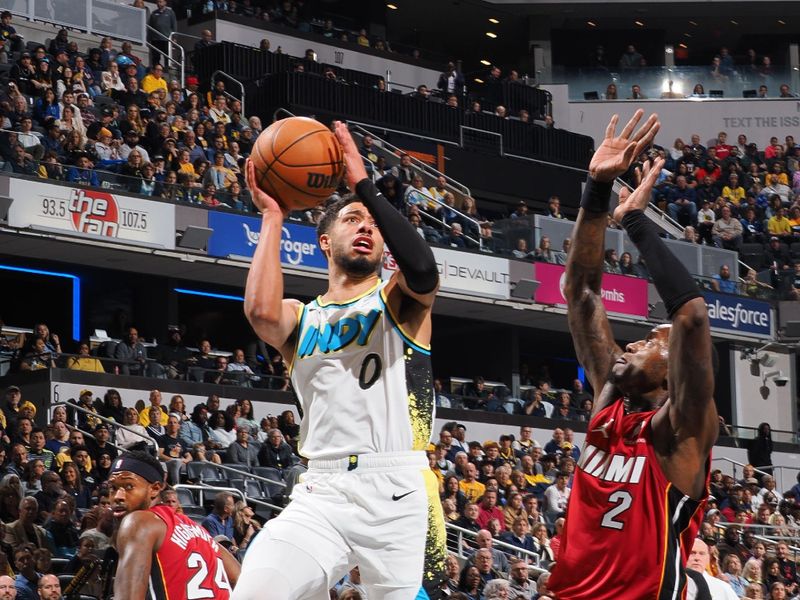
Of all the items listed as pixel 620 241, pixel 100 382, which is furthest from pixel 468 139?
pixel 100 382

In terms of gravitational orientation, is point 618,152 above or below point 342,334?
above

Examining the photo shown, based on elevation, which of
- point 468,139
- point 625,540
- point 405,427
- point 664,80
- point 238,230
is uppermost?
point 664,80

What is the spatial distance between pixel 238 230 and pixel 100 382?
374cm

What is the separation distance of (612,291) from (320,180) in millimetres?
20523

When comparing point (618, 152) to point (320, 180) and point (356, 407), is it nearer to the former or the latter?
point (320, 180)

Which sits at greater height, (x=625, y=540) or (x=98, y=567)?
(x=625, y=540)

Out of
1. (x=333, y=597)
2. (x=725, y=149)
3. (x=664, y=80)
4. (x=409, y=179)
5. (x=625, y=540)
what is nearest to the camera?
(x=625, y=540)

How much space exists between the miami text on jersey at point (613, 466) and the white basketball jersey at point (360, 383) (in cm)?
70

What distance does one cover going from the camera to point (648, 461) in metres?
5.08

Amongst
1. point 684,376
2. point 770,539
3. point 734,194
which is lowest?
point 770,539

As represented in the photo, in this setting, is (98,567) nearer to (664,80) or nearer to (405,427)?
(405,427)

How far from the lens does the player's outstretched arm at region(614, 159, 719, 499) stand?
4.86 metres

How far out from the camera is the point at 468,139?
31062 millimetres

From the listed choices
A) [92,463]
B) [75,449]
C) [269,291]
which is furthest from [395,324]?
[92,463]
